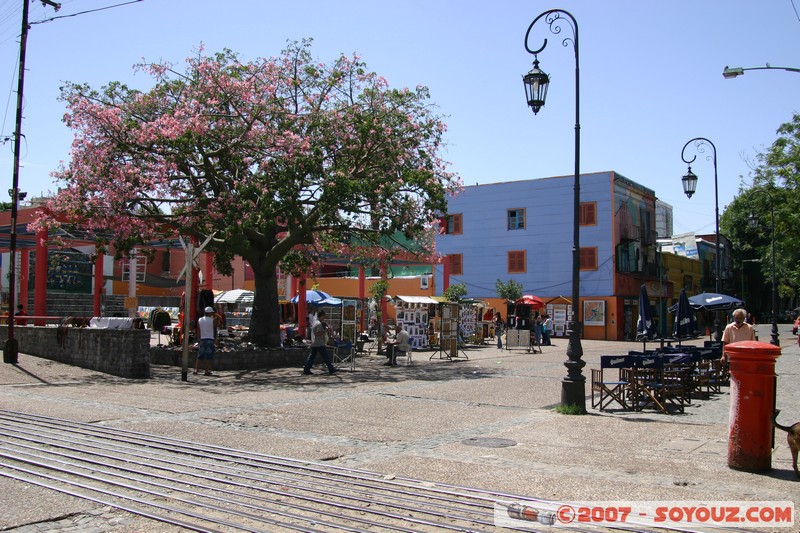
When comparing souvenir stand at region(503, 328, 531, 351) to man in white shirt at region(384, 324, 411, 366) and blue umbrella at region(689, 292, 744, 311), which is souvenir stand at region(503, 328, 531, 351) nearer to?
man in white shirt at region(384, 324, 411, 366)

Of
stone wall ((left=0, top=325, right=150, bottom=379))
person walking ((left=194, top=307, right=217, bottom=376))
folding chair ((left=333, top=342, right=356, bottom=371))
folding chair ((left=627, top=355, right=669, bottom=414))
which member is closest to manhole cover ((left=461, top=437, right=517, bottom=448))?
folding chair ((left=627, top=355, right=669, bottom=414))

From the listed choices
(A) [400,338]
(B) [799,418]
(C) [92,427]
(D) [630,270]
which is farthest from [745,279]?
(C) [92,427]

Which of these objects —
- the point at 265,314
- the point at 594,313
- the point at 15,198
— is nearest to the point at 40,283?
the point at 15,198

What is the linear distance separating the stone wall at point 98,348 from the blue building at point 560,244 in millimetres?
24642

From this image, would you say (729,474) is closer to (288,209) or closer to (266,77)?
(288,209)

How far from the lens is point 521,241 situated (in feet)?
154

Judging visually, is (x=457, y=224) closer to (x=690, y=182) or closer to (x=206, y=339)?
(x=690, y=182)

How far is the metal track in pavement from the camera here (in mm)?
5609

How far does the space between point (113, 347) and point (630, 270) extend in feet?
117

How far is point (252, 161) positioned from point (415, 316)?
440 inches

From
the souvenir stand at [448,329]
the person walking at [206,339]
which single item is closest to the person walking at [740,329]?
the person walking at [206,339]

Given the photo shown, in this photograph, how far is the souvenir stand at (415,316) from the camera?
27531mm

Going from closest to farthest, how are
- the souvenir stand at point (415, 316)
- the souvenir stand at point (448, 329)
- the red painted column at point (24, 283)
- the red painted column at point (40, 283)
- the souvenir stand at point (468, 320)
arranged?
the red painted column at point (40, 283) < the souvenir stand at point (448, 329) < the souvenir stand at point (415, 316) < the red painted column at point (24, 283) < the souvenir stand at point (468, 320)

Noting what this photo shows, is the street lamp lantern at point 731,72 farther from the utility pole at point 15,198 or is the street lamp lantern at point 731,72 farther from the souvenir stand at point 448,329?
the utility pole at point 15,198
